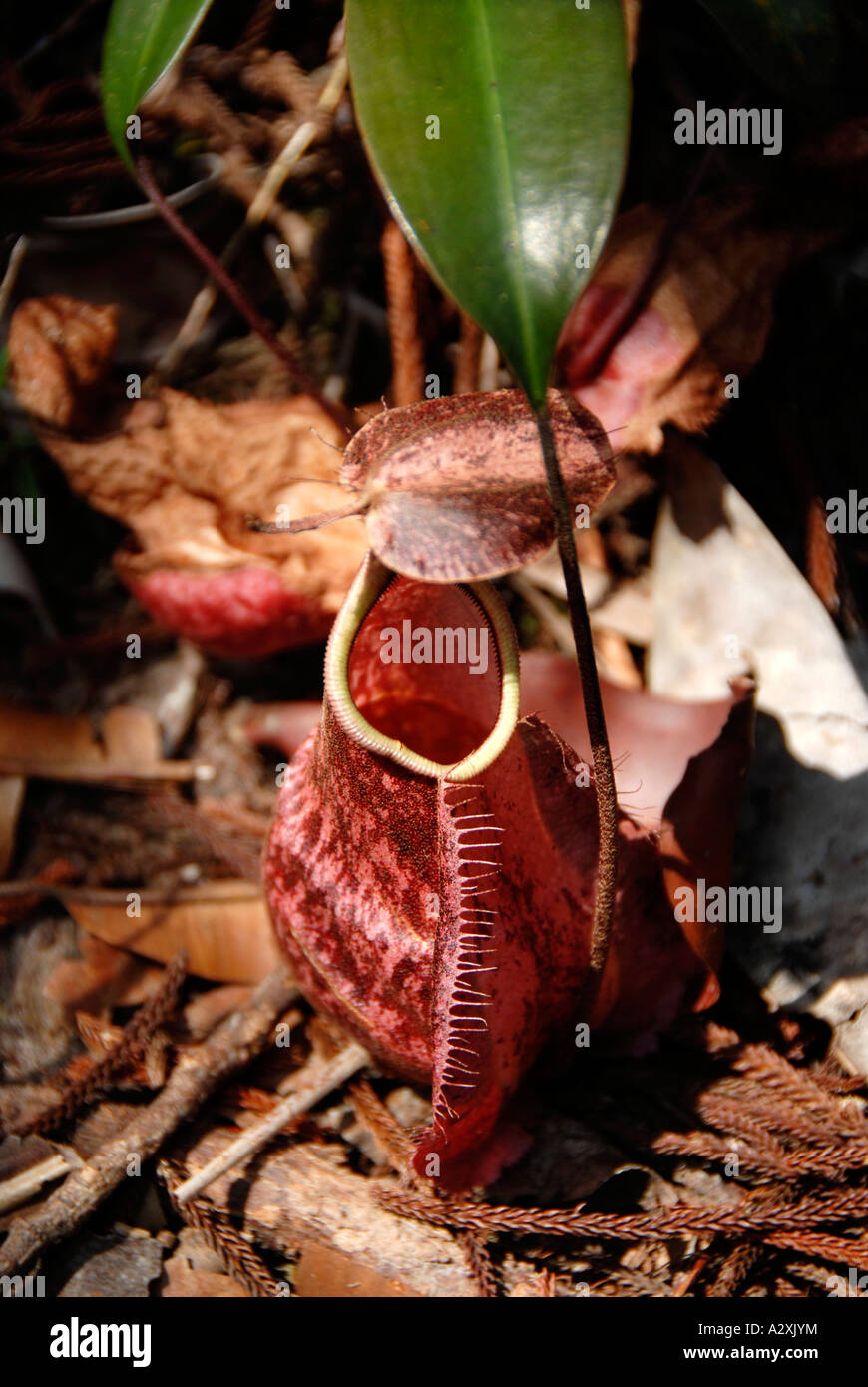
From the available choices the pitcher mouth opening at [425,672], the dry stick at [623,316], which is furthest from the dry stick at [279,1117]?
the dry stick at [623,316]

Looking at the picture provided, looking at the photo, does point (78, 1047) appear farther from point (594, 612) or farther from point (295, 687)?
point (594, 612)

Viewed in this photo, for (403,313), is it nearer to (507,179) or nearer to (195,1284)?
(507,179)

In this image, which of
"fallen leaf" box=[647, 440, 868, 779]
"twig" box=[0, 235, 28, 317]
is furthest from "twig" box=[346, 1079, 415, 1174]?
"twig" box=[0, 235, 28, 317]

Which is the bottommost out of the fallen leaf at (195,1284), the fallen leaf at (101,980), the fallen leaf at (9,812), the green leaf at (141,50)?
the fallen leaf at (195,1284)

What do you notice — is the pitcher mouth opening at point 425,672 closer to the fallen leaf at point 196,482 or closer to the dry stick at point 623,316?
the fallen leaf at point 196,482

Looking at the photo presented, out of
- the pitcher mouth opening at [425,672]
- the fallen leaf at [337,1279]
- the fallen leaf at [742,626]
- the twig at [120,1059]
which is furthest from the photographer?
the fallen leaf at [742,626]

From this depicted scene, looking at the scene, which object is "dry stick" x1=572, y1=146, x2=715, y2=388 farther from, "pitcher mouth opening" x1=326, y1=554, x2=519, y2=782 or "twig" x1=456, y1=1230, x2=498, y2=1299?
"twig" x1=456, y1=1230, x2=498, y2=1299

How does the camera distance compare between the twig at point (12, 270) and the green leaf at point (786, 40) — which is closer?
the green leaf at point (786, 40)
